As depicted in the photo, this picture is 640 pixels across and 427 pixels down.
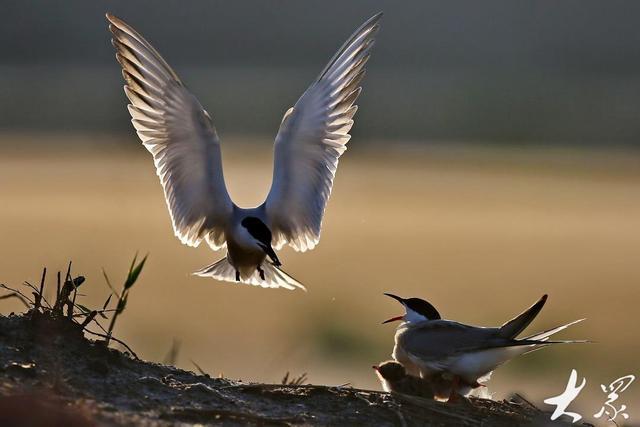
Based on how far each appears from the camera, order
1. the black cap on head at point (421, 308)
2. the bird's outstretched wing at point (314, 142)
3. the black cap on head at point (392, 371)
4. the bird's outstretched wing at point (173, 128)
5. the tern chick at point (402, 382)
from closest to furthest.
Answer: the tern chick at point (402, 382) < the black cap on head at point (392, 371) < the black cap on head at point (421, 308) < the bird's outstretched wing at point (173, 128) < the bird's outstretched wing at point (314, 142)

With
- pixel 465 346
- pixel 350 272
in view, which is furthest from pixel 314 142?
pixel 350 272

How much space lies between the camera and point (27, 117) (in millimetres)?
41750

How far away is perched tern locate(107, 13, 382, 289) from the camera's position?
10.0m

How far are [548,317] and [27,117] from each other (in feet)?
89.0

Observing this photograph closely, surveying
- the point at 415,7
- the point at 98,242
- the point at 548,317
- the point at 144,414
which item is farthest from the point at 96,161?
the point at 415,7

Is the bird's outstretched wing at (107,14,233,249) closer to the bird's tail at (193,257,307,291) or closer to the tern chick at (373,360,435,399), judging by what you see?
the bird's tail at (193,257,307,291)

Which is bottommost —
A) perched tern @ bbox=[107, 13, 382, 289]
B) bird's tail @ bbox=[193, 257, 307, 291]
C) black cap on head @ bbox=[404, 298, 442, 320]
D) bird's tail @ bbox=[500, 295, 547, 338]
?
bird's tail @ bbox=[500, 295, 547, 338]

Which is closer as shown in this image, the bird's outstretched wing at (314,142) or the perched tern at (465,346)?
the perched tern at (465,346)

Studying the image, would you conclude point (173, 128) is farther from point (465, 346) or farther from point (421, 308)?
point (465, 346)

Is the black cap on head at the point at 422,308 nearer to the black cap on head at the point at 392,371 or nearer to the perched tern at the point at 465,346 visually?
the perched tern at the point at 465,346

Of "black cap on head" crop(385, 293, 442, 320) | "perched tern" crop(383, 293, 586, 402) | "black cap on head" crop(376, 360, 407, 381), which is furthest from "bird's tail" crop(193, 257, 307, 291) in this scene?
"perched tern" crop(383, 293, 586, 402)

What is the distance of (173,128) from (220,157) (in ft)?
1.26

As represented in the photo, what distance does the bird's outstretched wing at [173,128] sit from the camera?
32.7 feet

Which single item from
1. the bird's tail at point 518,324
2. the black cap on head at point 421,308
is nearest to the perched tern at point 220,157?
the black cap on head at point 421,308
